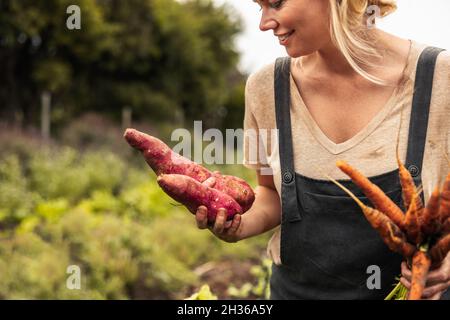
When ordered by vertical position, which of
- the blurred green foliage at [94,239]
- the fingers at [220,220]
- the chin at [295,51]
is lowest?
the blurred green foliage at [94,239]

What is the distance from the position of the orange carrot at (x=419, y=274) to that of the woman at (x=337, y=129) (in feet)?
1.17

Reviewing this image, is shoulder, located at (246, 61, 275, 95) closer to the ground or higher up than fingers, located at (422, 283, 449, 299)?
higher up

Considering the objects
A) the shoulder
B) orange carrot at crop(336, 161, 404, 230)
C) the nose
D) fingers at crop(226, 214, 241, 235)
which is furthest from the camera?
the shoulder

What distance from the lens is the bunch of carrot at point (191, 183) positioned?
1.80 m

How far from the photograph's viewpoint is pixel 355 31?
5.98ft

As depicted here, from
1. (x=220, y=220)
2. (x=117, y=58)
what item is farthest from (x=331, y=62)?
(x=117, y=58)

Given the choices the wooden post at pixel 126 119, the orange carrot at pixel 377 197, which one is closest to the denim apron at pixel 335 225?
the orange carrot at pixel 377 197

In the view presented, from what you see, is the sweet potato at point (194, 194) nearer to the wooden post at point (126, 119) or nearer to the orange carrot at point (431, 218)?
the orange carrot at point (431, 218)

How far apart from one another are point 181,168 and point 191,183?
13 centimetres

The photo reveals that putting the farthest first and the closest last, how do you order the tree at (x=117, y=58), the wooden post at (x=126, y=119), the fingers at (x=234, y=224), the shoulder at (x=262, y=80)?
the wooden post at (x=126, y=119), the tree at (x=117, y=58), the shoulder at (x=262, y=80), the fingers at (x=234, y=224)

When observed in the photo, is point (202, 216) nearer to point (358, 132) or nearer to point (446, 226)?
point (358, 132)

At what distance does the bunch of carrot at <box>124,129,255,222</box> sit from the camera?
5.91ft

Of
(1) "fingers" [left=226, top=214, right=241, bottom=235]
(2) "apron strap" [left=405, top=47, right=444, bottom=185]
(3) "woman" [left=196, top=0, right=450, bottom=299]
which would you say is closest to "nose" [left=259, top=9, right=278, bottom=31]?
(3) "woman" [left=196, top=0, right=450, bottom=299]

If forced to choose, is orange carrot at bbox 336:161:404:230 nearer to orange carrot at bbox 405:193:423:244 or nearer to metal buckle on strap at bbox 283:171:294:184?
orange carrot at bbox 405:193:423:244
